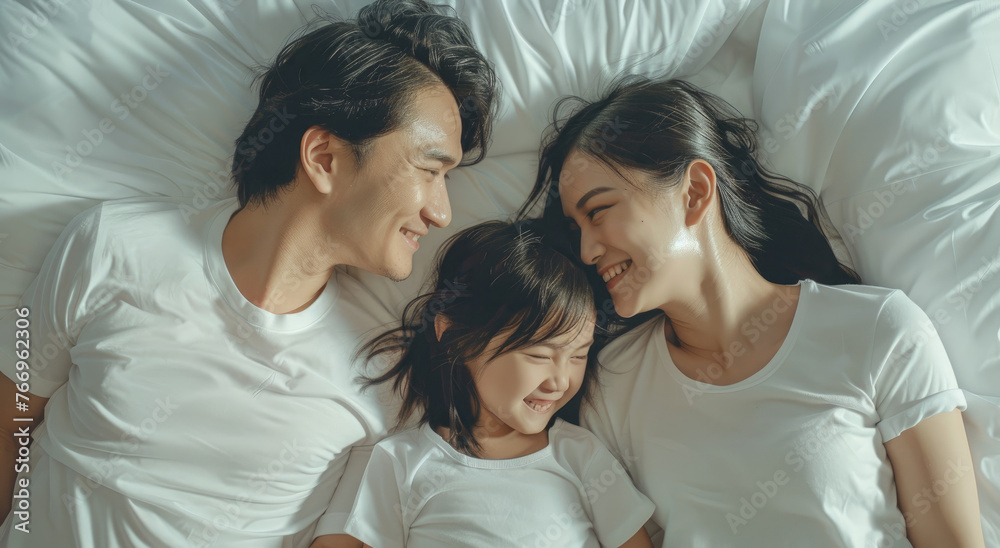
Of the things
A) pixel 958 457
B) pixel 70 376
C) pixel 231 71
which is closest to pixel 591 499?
pixel 958 457

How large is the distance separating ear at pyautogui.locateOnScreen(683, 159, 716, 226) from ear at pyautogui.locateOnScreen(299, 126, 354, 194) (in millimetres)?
784

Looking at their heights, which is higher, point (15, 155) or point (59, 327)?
point (15, 155)

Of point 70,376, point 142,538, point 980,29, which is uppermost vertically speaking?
point 980,29

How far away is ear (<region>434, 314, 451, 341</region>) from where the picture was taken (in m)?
1.64

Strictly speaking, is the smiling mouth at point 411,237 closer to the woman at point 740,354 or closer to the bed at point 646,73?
the bed at point 646,73

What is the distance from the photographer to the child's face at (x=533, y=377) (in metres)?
1.53

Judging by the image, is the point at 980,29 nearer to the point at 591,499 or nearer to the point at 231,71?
the point at 591,499

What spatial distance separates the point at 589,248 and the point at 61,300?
1219 millimetres

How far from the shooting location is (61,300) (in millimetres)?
1516

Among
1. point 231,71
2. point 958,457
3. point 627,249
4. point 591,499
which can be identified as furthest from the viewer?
point 231,71

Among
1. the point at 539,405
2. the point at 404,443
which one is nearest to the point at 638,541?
the point at 539,405

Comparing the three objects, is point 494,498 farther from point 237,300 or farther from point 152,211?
point 152,211

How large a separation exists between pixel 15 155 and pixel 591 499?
1.62m

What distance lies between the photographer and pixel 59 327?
153cm
